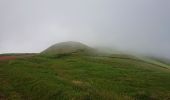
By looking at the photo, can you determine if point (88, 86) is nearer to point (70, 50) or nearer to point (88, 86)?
point (88, 86)

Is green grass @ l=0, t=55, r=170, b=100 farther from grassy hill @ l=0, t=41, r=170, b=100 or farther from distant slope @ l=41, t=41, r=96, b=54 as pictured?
distant slope @ l=41, t=41, r=96, b=54

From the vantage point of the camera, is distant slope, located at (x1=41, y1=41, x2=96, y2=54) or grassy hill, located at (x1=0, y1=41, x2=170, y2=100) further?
distant slope, located at (x1=41, y1=41, x2=96, y2=54)

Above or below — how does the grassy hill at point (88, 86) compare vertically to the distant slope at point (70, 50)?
below

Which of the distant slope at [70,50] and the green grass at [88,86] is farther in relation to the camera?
the distant slope at [70,50]

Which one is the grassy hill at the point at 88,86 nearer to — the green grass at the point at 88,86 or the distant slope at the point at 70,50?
the green grass at the point at 88,86

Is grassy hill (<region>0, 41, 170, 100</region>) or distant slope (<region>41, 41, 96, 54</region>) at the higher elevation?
distant slope (<region>41, 41, 96, 54</region>)

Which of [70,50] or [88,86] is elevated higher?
[70,50]

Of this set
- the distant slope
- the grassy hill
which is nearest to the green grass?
the grassy hill

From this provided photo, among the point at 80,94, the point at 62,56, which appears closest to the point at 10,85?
the point at 80,94

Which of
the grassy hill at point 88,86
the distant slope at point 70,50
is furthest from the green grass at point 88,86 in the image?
the distant slope at point 70,50

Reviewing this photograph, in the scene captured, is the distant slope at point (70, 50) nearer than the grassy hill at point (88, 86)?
No

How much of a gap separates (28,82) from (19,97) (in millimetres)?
8580

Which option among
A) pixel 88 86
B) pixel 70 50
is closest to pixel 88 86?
pixel 88 86

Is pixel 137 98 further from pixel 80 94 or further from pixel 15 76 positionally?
pixel 15 76
